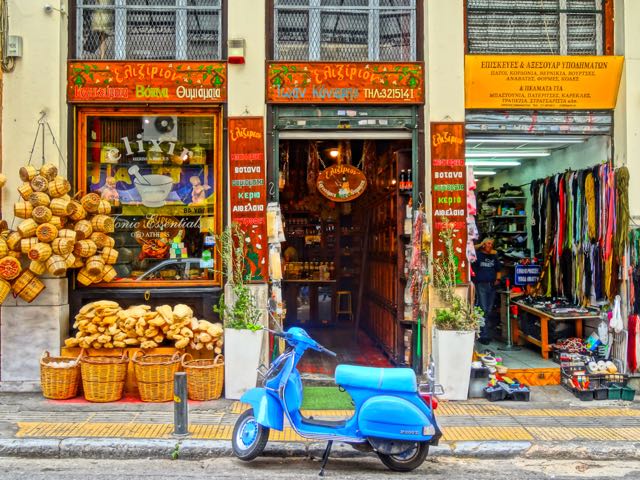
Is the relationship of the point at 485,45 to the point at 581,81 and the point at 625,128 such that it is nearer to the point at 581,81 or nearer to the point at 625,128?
the point at 581,81

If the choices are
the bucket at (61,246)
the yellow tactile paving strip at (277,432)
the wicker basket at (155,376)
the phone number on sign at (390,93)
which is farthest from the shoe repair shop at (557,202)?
the bucket at (61,246)

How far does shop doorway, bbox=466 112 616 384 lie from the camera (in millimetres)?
9250

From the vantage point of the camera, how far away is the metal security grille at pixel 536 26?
9.34 m

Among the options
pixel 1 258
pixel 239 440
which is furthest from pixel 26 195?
pixel 239 440

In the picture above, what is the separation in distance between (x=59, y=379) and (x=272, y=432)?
322 cm

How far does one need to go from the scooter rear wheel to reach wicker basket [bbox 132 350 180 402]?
3352 mm

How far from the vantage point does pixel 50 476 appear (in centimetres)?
590

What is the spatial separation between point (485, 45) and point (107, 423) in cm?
768

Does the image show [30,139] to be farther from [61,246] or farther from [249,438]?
[249,438]

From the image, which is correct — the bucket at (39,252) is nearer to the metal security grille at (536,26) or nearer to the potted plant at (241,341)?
the potted plant at (241,341)

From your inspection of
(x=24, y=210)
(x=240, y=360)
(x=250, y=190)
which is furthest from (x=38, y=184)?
(x=240, y=360)

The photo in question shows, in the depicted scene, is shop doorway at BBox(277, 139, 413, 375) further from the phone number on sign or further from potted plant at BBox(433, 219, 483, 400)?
potted plant at BBox(433, 219, 483, 400)

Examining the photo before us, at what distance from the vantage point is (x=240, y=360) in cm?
836

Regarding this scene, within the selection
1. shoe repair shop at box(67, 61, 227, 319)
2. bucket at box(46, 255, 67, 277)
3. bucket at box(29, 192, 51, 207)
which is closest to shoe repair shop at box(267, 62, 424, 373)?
shoe repair shop at box(67, 61, 227, 319)
